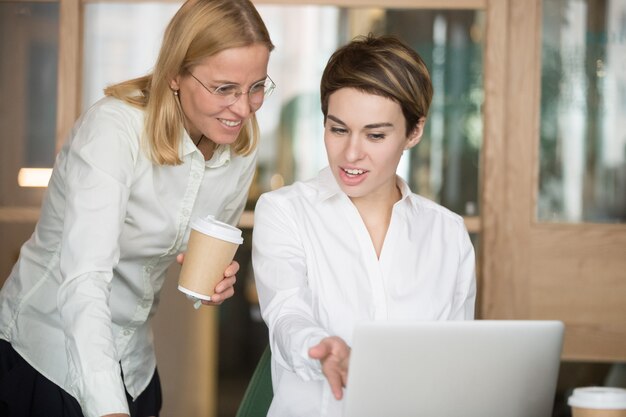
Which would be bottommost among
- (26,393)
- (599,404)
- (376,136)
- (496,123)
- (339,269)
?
(26,393)

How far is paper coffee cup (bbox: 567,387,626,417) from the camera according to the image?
1.22 m

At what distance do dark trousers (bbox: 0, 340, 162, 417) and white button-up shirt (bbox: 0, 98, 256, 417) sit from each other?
0.02 meters

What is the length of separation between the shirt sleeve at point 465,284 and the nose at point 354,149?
0.33 meters

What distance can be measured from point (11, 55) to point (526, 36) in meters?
1.71

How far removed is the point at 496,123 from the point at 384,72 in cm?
133

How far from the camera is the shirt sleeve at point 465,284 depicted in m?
1.95

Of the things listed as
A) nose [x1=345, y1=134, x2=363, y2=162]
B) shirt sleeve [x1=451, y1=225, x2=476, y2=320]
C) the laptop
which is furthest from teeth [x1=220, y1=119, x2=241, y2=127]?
the laptop

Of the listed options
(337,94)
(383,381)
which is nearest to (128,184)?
(337,94)

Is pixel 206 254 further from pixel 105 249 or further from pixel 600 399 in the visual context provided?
pixel 600 399

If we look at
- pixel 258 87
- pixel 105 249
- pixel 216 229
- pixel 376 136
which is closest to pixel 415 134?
pixel 376 136

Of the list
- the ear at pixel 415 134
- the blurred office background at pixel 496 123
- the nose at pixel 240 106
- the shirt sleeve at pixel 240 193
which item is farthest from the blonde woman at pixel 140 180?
the blurred office background at pixel 496 123

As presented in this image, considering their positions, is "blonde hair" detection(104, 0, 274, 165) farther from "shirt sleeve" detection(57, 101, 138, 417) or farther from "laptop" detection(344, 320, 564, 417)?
"laptop" detection(344, 320, 564, 417)

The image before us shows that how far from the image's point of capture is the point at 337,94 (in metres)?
1.89

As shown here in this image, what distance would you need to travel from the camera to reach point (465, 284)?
77.8 inches
